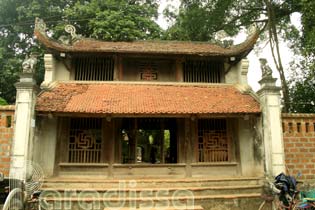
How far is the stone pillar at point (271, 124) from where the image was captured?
26.2 ft

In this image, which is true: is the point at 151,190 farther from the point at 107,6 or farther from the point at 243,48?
the point at 107,6

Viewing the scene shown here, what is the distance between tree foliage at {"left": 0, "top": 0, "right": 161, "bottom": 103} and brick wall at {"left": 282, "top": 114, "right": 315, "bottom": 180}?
9.77m

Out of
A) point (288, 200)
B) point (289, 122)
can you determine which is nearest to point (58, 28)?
point (289, 122)

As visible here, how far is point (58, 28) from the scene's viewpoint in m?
16.0

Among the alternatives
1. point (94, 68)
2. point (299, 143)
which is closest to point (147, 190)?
point (94, 68)

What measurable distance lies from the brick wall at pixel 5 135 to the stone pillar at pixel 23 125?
892mm

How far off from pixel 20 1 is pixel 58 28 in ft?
13.1

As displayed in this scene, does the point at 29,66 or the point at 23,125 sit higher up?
the point at 29,66

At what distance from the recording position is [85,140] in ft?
29.1

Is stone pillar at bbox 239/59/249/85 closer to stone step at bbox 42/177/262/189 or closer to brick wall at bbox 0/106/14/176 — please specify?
stone step at bbox 42/177/262/189

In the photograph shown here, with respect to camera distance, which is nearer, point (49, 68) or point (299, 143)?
point (299, 143)

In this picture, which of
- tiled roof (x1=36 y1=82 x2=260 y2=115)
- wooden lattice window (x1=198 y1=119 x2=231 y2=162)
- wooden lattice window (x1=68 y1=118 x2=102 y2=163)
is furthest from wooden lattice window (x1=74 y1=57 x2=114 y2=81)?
wooden lattice window (x1=198 y1=119 x2=231 y2=162)

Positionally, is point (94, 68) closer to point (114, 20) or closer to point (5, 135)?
point (5, 135)

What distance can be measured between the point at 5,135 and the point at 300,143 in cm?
916
